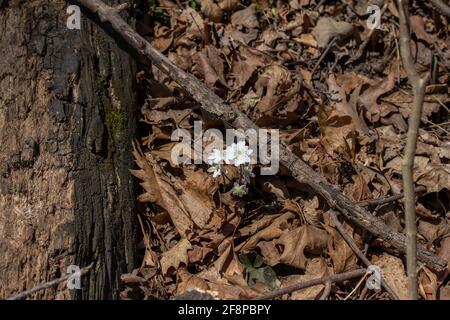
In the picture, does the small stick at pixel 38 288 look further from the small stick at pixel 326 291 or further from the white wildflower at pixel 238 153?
the small stick at pixel 326 291

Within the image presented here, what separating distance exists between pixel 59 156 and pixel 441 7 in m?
2.71

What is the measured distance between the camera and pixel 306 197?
2.89 metres

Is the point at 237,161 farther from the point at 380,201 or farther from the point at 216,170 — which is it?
the point at 380,201

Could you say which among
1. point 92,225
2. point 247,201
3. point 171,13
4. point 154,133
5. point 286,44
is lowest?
point 92,225

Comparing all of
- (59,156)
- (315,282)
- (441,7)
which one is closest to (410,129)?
(315,282)

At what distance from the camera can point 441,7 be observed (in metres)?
3.34

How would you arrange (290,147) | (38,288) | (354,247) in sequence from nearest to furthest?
1. (38,288)
2. (354,247)
3. (290,147)

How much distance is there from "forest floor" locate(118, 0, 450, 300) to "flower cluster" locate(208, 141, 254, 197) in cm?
2

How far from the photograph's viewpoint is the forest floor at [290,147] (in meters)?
2.62

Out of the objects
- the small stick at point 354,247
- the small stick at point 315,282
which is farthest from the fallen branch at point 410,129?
the small stick at point 315,282

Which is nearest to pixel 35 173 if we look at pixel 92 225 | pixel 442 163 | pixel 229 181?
pixel 92 225

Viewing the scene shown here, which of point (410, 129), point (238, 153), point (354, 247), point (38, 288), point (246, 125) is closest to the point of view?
point (410, 129)
